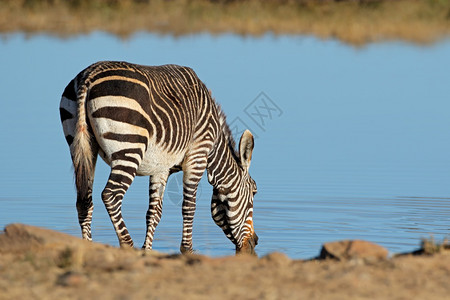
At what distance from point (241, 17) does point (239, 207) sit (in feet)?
61.5

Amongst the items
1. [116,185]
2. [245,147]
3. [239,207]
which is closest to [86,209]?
[116,185]

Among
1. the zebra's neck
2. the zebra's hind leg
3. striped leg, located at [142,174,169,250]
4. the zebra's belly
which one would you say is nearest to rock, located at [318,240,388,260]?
the zebra's hind leg

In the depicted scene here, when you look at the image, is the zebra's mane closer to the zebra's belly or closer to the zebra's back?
the zebra's back

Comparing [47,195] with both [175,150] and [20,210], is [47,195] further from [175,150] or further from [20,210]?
[175,150]

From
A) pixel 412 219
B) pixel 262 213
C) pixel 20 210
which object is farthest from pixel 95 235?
pixel 412 219

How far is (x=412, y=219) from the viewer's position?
10609 millimetres

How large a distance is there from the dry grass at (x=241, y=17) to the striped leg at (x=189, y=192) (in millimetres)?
15990

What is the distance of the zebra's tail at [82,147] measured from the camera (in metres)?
7.64

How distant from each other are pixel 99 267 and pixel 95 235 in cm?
457

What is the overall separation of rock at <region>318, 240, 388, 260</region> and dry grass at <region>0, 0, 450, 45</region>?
62.8ft

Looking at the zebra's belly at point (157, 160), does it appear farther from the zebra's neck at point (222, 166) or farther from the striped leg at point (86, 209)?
the zebra's neck at point (222, 166)

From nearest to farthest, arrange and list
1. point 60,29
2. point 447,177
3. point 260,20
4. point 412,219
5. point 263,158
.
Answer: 1. point 412,219
2. point 447,177
3. point 263,158
4. point 60,29
5. point 260,20

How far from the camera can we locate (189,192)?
8.99 metres

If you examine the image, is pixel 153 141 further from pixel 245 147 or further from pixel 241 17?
pixel 241 17
